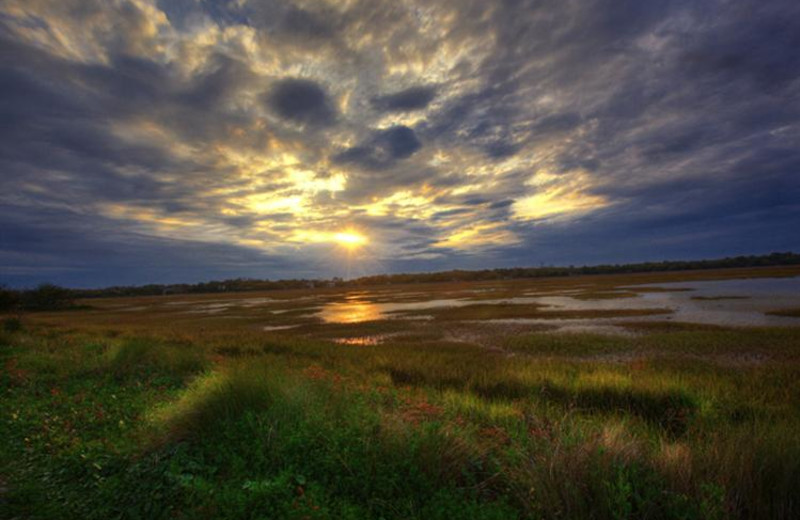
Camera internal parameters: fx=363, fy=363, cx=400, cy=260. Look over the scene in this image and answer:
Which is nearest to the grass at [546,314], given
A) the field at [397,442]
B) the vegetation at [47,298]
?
the field at [397,442]

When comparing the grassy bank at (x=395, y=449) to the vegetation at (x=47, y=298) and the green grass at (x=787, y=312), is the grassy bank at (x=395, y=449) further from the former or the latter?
the vegetation at (x=47, y=298)

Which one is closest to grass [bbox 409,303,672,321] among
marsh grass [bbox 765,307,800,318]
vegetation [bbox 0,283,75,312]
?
marsh grass [bbox 765,307,800,318]

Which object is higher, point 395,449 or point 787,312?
point 395,449

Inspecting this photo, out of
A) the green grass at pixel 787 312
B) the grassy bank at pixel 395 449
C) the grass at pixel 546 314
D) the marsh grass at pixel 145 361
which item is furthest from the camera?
the grass at pixel 546 314

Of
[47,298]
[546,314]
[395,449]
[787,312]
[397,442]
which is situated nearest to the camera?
[395,449]

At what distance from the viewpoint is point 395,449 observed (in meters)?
5.32

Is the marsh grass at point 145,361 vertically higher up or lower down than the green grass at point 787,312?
higher up

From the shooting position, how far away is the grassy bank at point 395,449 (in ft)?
14.7

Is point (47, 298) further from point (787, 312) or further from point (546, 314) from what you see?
point (787, 312)

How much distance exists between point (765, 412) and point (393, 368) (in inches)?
403

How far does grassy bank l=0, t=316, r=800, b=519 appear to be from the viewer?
14.7 feet

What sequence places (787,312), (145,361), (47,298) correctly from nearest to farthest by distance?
(145,361), (787,312), (47,298)

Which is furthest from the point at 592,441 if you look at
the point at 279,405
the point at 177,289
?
the point at 177,289

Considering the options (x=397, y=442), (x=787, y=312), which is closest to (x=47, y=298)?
(x=397, y=442)
